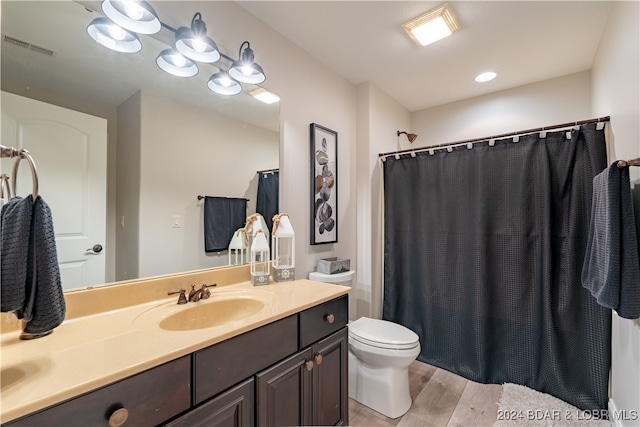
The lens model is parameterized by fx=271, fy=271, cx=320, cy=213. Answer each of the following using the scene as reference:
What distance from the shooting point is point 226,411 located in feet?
2.92

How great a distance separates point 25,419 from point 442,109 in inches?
137

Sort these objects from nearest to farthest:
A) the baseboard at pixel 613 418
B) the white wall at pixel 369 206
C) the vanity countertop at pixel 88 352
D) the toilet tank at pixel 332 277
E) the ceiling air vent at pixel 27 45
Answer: the vanity countertop at pixel 88 352, the ceiling air vent at pixel 27 45, the baseboard at pixel 613 418, the toilet tank at pixel 332 277, the white wall at pixel 369 206

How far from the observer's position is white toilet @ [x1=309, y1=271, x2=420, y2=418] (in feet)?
5.26

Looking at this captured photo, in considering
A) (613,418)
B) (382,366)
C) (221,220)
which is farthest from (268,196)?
(613,418)

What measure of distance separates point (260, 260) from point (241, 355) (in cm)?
73

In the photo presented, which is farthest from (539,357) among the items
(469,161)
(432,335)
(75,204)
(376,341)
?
(75,204)

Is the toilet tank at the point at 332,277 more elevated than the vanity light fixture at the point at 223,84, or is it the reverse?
the vanity light fixture at the point at 223,84

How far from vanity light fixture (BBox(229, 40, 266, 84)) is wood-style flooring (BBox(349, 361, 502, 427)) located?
2126 millimetres

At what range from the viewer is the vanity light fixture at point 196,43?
4.22ft

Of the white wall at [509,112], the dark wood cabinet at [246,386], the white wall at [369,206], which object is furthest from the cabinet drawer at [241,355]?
the white wall at [509,112]

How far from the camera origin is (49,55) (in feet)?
3.40

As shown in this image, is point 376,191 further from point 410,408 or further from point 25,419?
point 25,419

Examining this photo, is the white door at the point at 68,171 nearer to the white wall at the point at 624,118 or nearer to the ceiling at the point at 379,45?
the ceiling at the point at 379,45

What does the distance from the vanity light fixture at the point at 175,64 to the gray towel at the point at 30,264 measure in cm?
92
